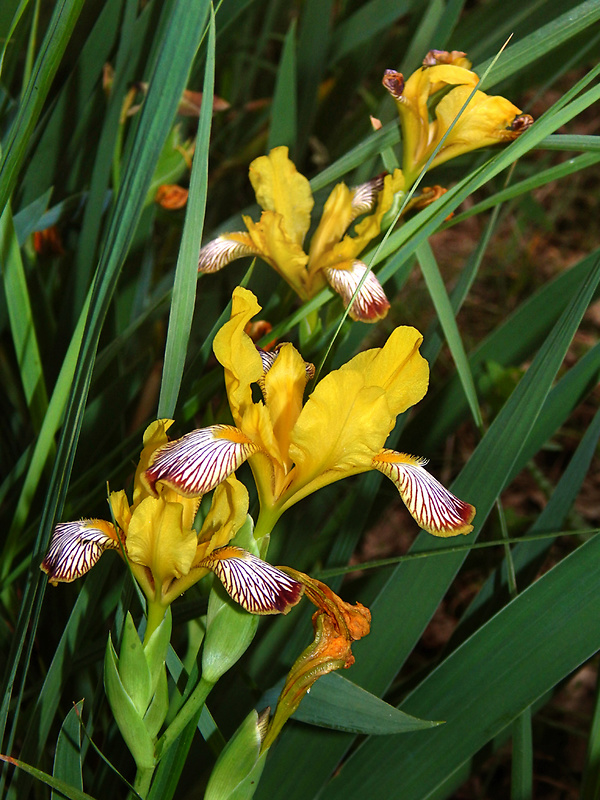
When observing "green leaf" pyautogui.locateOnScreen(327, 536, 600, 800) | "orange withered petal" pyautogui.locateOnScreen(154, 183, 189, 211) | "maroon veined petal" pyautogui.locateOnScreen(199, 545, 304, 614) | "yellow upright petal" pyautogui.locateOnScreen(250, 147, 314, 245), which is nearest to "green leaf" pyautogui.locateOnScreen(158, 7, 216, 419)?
"maroon veined petal" pyautogui.locateOnScreen(199, 545, 304, 614)

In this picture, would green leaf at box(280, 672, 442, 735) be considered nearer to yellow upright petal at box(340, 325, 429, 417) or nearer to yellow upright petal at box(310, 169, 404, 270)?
yellow upright petal at box(340, 325, 429, 417)

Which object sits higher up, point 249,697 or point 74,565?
point 74,565

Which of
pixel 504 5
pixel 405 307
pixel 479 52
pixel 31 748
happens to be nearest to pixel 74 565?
pixel 31 748

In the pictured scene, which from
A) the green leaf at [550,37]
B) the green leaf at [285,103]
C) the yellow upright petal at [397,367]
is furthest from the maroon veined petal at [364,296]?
the green leaf at [285,103]

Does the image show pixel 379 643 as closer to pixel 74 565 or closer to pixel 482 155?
pixel 74 565

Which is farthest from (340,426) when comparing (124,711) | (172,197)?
(172,197)

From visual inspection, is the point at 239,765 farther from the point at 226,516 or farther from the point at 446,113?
the point at 446,113
